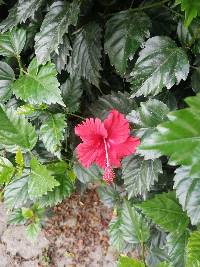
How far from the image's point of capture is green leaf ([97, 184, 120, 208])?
5.74 feet

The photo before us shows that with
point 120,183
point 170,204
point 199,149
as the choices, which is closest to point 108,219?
point 120,183

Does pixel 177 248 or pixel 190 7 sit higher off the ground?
pixel 190 7

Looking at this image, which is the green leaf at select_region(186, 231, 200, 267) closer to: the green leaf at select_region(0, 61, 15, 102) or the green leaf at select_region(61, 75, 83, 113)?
the green leaf at select_region(61, 75, 83, 113)

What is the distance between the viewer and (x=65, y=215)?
221 centimetres

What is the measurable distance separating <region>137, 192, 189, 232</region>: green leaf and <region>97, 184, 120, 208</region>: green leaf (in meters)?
0.56

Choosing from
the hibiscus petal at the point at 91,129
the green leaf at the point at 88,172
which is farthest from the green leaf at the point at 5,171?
the hibiscus petal at the point at 91,129

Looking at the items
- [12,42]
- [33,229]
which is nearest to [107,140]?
[12,42]

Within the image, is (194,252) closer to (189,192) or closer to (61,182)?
(189,192)

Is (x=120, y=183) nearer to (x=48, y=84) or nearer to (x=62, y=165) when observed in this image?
(x=62, y=165)

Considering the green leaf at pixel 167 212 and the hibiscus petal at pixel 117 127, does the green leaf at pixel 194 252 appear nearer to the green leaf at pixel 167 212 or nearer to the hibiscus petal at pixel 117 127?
the green leaf at pixel 167 212

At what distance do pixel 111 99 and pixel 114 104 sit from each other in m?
0.02

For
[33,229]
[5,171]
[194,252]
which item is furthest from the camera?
[33,229]

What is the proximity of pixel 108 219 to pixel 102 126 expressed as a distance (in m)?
1.15

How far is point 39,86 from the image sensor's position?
129cm
